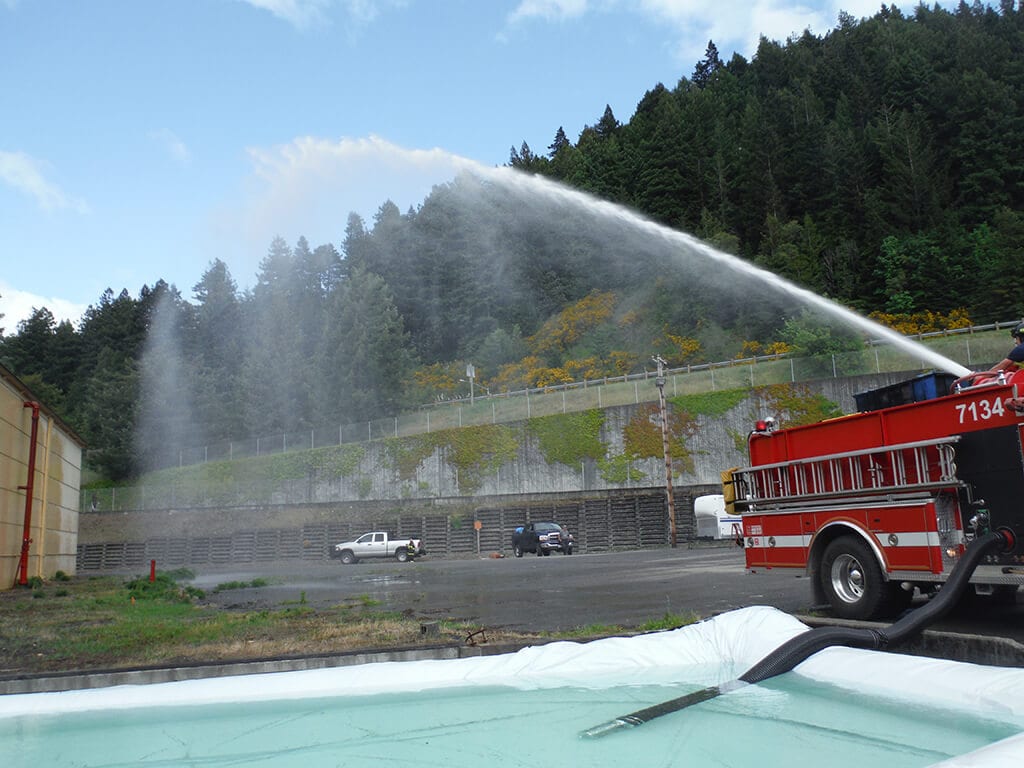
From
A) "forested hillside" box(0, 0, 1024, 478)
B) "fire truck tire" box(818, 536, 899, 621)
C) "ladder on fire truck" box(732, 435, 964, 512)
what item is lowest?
"fire truck tire" box(818, 536, 899, 621)

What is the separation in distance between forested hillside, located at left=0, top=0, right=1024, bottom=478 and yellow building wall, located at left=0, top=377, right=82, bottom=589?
107 ft

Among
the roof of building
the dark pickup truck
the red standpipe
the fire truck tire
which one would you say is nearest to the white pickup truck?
the dark pickup truck

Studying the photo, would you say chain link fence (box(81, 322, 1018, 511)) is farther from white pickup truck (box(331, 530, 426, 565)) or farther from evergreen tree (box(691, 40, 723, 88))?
evergreen tree (box(691, 40, 723, 88))

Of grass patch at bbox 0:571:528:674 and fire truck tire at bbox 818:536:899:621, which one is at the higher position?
fire truck tire at bbox 818:536:899:621

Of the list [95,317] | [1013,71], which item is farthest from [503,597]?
[95,317]

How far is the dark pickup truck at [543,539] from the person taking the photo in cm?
3666

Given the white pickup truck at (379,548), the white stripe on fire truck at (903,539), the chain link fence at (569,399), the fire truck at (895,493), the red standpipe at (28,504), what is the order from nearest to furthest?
the fire truck at (895,493) < the white stripe on fire truck at (903,539) < the red standpipe at (28,504) < the white pickup truck at (379,548) < the chain link fence at (569,399)

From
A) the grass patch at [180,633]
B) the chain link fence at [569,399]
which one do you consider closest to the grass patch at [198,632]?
the grass patch at [180,633]

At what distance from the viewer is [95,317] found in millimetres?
110750

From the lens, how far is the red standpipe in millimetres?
23328

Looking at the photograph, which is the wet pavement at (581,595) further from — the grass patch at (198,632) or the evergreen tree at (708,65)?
the evergreen tree at (708,65)

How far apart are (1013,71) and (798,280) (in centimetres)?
3729

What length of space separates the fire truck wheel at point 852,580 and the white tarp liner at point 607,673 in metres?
2.07

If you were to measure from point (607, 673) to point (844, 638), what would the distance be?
211 cm
